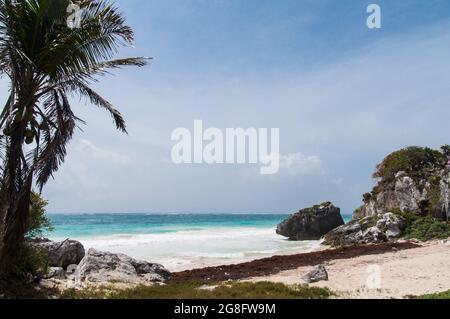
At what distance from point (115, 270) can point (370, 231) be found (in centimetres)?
2450

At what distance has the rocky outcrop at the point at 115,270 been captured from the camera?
54.2 feet

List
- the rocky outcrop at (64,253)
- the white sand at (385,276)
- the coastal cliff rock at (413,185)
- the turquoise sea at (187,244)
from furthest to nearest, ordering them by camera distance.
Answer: the coastal cliff rock at (413,185) < the turquoise sea at (187,244) < the rocky outcrop at (64,253) < the white sand at (385,276)

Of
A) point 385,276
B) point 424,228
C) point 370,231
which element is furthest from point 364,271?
point 424,228

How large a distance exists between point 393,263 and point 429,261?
5.42 feet

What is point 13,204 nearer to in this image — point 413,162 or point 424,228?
point 424,228

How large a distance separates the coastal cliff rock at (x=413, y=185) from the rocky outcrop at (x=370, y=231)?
372cm

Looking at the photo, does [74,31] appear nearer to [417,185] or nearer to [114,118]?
[114,118]

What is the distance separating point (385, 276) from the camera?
16484mm

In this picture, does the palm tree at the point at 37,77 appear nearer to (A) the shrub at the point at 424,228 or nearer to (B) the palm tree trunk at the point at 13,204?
(B) the palm tree trunk at the point at 13,204

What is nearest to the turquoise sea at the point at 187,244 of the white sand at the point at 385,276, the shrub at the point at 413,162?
the white sand at the point at 385,276

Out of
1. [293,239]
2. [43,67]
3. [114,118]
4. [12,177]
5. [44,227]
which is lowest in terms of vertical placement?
[293,239]

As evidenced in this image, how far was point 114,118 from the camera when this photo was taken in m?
13.8

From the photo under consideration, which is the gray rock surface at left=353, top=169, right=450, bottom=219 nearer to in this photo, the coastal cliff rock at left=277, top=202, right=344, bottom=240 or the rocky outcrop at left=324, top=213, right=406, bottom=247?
the rocky outcrop at left=324, top=213, right=406, bottom=247
